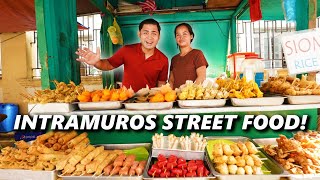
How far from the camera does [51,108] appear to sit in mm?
2508

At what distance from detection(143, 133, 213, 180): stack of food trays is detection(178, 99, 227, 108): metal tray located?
45cm

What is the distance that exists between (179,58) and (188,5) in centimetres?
196

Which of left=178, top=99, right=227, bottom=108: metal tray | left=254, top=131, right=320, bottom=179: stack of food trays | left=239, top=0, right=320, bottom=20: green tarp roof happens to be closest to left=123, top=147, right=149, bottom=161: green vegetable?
left=178, top=99, right=227, bottom=108: metal tray

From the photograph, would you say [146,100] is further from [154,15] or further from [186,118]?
[154,15]

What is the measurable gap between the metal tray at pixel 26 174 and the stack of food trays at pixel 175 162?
33.7 inches

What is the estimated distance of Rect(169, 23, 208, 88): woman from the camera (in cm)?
462

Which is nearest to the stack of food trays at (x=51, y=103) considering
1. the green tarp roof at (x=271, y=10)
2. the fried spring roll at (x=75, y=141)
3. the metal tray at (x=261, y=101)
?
the fried spring roll at (x=75, y=141)

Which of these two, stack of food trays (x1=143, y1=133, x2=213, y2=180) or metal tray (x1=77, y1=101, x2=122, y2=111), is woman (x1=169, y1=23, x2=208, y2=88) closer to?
stack of food trays (x1=143, y1=133, x2=213, y2=180)

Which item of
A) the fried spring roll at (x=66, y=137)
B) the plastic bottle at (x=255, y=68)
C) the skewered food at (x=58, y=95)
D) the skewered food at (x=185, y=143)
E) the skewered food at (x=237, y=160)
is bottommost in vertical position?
the skewered food at (x=237, y=160)

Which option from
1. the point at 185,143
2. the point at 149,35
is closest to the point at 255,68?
the point at 185,143

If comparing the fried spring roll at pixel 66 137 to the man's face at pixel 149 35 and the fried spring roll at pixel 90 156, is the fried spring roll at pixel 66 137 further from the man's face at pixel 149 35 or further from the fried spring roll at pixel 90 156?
the man's face at pixel 149 35

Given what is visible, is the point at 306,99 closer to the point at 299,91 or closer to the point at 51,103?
the point at 299,91

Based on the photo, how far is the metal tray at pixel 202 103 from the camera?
2.49 meters

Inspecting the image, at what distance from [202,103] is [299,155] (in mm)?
1075
